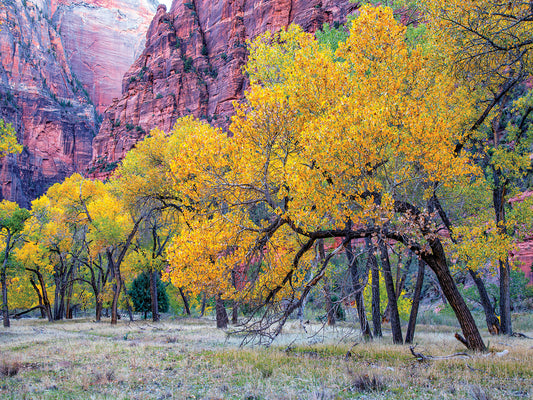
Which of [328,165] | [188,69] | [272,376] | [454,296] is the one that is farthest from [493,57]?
[188,69]

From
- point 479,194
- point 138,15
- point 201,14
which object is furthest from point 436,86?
point 138,15

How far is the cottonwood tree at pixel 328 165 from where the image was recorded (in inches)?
303

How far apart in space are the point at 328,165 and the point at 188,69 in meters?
87.2

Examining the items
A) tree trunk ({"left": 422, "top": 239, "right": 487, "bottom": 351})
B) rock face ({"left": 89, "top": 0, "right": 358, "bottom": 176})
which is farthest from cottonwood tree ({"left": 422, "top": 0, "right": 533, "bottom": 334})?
rock face ({"left": 89, "top": 0, "right": 358, "bottom": 176})

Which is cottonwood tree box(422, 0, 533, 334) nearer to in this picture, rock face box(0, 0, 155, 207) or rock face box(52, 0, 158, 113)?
rock face box(0, 0, 155, 207)

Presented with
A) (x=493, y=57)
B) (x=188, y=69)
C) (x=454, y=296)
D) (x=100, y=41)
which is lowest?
(x=454, y=296)

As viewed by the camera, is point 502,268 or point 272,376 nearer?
point 272,376

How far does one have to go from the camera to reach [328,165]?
7.97m

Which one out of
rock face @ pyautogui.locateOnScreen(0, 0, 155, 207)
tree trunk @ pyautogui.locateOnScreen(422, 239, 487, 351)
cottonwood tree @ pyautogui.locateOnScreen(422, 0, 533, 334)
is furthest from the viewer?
rock face @ pyautogui.locateOnScreen(0, 0, 155, 207)

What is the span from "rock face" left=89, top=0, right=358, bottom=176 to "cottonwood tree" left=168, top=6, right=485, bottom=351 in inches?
2513

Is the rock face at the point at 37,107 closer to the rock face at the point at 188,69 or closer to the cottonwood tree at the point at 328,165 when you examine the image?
the rock face at the point at 188,69

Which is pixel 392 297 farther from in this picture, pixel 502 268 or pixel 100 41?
pixel 100 41

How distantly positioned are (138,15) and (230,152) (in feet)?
682

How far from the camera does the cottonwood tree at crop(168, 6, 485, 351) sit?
25.2 ft
